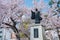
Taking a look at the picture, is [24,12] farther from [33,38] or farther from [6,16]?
[33,38]

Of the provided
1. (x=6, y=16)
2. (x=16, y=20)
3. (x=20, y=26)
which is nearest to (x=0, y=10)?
(x=6, y=16)

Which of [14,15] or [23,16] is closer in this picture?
[14,15]

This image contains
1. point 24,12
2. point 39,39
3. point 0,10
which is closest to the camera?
point 39,39

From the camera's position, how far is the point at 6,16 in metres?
12.0

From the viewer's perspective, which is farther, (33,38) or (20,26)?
(20,26)

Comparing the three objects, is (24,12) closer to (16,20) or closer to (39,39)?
(16,20)

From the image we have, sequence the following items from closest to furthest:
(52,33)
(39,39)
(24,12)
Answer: (39,39) < (24,12) < (52,33)

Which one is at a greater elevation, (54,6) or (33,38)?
(54,6)

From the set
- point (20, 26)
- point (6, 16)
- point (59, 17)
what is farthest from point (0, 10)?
point (59, 17)

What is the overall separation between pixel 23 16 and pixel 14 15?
1.00 m

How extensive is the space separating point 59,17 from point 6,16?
4.05 metres

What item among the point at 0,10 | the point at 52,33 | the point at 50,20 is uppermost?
the point at 0,10

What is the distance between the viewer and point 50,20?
42.0 feet

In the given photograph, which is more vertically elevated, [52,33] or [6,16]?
[6,16]
